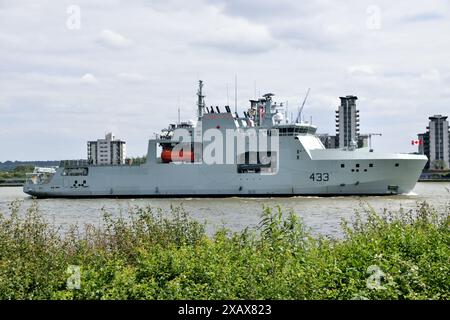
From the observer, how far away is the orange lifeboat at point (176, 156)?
53.6m

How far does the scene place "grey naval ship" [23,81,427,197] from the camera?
4816 cm

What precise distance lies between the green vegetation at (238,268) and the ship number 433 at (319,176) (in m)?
36.4

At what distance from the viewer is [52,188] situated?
56.8m

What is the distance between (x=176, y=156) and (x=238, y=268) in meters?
45.1

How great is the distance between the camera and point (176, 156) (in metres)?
53.8

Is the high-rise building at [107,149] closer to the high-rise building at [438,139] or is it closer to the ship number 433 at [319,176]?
the ship number 433 at [319,176]

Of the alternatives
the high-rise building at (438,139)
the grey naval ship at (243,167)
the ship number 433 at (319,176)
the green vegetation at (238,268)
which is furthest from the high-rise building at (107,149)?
the high-rise building at (438,139)

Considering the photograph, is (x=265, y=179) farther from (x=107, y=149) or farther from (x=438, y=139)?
(x=438, y=139)

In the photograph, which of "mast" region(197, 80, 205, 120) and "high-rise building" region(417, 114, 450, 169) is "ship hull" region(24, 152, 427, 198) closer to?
"mast" region(197, 80, 205, 120)

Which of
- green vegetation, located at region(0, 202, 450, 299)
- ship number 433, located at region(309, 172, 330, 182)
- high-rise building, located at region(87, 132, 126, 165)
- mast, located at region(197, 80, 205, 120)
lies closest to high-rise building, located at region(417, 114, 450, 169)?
high-rise building, located at region(87, 132, 126, 165)

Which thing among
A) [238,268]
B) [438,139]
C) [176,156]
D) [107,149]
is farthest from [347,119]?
[238,268]
